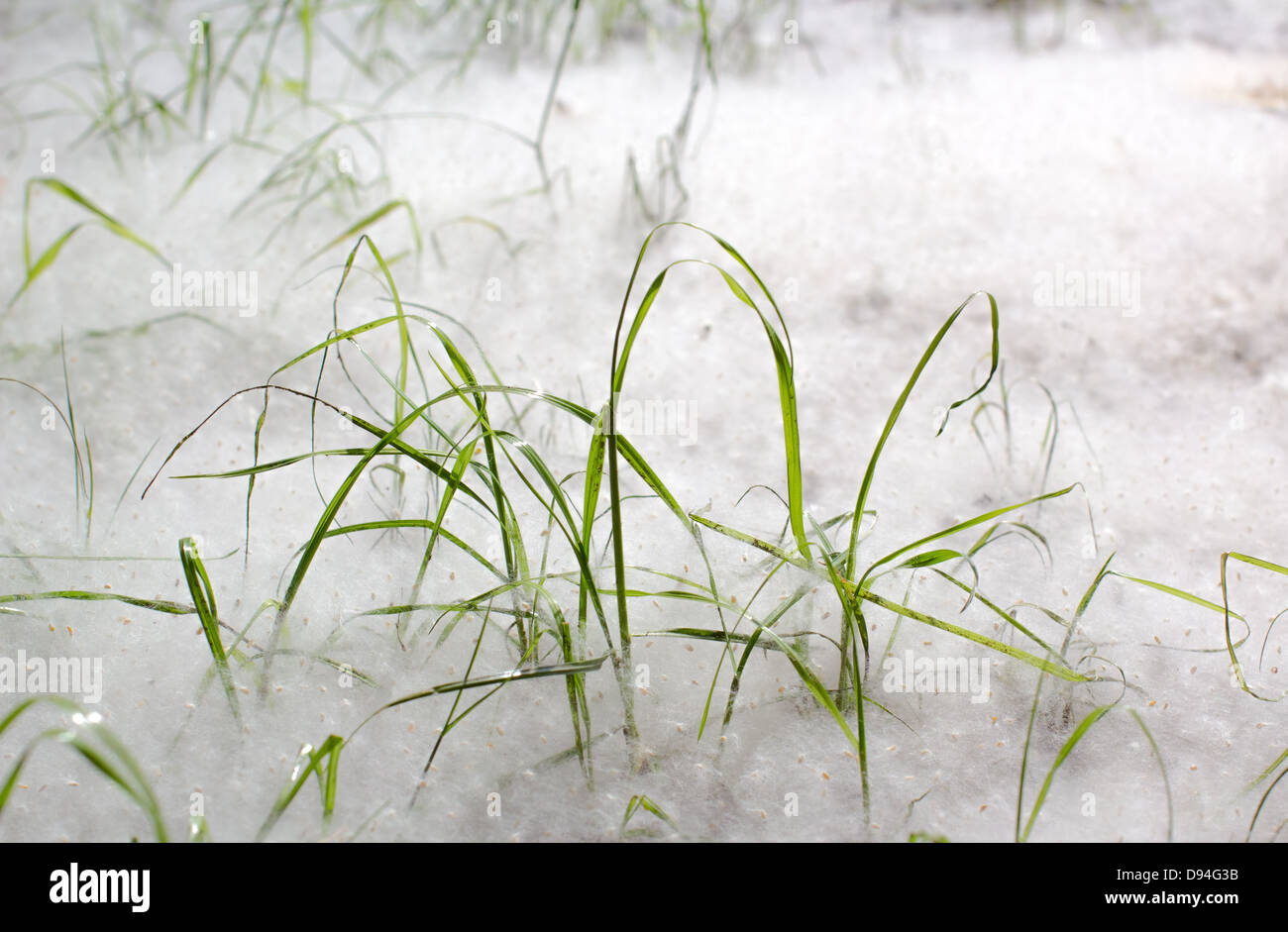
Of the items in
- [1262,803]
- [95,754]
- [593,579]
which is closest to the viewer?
[95,754]

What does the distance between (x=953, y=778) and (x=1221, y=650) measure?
368mm

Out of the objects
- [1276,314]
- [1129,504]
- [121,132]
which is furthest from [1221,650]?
[121,132]

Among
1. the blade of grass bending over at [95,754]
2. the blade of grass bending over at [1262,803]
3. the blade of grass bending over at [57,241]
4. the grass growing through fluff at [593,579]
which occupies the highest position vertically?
the blade of grass bending over at [57,241]

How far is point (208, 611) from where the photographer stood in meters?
0.96

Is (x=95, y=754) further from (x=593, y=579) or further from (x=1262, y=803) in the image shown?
(x=1262, y=803)

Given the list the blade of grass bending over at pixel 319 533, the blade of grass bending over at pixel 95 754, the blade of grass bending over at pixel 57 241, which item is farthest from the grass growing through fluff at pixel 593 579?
the blade of grass bending over at pixel 57 241

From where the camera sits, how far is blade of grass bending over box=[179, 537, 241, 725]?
36.2 inches

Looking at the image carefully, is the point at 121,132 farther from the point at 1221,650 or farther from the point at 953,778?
the point at 1221,650

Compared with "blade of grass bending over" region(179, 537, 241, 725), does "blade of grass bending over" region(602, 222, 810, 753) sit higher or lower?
higher

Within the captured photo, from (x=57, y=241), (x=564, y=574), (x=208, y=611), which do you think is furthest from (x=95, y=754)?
(x=57, y=241)

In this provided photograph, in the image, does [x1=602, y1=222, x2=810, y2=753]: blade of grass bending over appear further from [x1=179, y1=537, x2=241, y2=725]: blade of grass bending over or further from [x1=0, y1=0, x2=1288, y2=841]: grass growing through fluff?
[x1=179, y1=537, x2=241, y2=725]: blade of grass bending over

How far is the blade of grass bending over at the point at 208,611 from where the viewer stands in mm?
919

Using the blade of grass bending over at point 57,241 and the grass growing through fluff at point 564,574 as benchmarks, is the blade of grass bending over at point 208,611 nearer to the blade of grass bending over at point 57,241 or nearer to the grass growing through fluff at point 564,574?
the grass growing through fluff at point 564,574

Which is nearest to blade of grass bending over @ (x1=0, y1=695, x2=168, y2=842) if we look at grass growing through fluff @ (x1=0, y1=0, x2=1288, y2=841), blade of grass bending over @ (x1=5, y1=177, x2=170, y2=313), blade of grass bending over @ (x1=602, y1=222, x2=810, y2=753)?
grass growing through fluff @ (x1=0, y1=0, x2=1288, y2=841)
